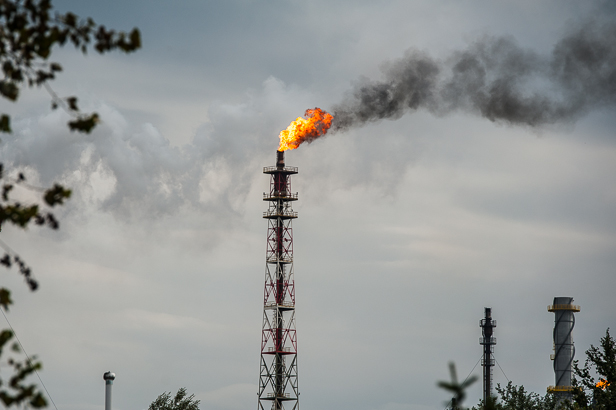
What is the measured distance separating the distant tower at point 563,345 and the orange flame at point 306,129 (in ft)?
127

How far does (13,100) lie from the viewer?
1124 centimetres

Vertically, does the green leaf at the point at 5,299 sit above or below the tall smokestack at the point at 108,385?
below

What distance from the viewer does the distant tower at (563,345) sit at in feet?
330

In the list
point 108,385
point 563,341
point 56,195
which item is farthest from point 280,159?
point 56,195

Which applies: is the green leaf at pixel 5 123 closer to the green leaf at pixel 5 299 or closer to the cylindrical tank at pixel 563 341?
the green leaf at pixel 5 299

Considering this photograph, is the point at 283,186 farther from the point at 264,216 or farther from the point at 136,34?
the point at 136,34

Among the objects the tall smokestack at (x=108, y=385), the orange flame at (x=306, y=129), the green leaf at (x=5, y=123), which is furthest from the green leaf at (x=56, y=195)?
the orange flame at (x=306, y=129)

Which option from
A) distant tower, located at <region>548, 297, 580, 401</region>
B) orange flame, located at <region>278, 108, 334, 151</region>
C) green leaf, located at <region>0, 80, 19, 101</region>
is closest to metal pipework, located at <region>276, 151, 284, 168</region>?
orange flame, located at <region>278, 108, 334, 151</region>

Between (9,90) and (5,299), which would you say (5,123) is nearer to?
(9,90)

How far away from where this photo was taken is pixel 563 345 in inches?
3996

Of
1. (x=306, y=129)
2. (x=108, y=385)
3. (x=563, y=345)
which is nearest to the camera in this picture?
(x=108, y=385)

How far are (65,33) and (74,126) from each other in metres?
1.18

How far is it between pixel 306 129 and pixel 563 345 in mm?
40044

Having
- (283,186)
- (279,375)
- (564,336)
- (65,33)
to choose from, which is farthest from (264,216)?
(65,33)
